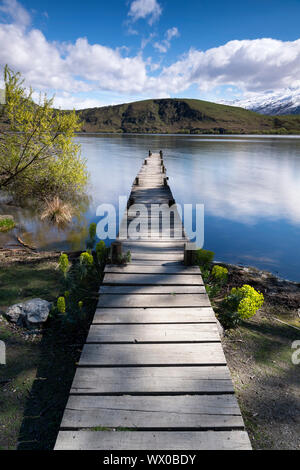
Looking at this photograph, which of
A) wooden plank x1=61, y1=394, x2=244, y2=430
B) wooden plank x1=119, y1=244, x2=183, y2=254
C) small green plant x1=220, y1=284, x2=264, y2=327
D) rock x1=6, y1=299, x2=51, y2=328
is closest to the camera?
wooden plank x1=61, y1=394, x2=244, y2=430

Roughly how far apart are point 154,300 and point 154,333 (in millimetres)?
831

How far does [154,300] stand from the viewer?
4.54 meters

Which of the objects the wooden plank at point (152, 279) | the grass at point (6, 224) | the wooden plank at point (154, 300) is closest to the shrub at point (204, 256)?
the wooden plank at point (152, 279)

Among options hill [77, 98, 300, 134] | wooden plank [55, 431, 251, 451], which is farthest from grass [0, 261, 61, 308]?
hill [77, 98, 300, 134]

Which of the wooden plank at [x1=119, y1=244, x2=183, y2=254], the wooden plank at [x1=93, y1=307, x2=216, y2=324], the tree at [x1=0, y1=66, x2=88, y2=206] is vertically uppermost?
the tree at [x1=0, y1=66, x2=88, y2=206]

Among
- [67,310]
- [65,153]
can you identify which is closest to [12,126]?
[65,153]

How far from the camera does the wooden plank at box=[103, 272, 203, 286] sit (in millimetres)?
5055

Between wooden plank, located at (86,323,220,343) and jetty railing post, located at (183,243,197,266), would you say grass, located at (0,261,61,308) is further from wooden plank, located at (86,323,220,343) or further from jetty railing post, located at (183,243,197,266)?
jetty railing post, located at (183,243,197,266)

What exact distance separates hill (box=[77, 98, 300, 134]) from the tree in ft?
459

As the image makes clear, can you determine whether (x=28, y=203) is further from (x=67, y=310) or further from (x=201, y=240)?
(x=67, y=310)

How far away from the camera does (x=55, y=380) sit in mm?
3709

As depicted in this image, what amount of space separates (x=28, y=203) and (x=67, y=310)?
12.4 m

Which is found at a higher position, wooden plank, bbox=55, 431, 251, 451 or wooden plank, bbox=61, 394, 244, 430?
wooden plank, bbox=61, 394, 244, 430

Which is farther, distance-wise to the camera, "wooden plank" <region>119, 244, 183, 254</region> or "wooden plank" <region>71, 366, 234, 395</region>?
"wooden plank" <region>119, 244, 183, 254</region>
